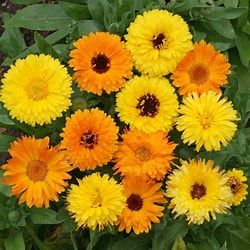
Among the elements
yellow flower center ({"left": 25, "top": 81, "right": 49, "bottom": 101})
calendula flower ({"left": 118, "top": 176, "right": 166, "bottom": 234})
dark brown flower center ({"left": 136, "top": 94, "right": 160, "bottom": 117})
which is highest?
yellow flower center ({"left": 25, "top": 81, "right": 49, "bottom": 101})

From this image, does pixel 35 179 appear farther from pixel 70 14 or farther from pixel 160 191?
pixel 70 14

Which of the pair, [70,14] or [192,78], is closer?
[192,78]

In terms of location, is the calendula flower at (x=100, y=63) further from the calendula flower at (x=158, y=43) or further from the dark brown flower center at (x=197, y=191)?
the dark brown flower center at (x=197, y=191)

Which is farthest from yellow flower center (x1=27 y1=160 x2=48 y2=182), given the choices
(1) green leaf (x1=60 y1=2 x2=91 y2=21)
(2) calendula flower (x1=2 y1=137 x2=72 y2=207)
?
(1) green leaf (x1=60 y1=2 x2=91 y2=21)

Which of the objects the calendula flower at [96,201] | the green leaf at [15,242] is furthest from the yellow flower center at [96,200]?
the green leaf at [15,242]

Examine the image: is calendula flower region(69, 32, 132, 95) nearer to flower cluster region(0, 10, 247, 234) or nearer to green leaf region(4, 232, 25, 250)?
flower cluster region(0, 10, 247, 234)

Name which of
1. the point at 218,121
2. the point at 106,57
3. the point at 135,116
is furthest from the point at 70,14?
the point at 218,121
